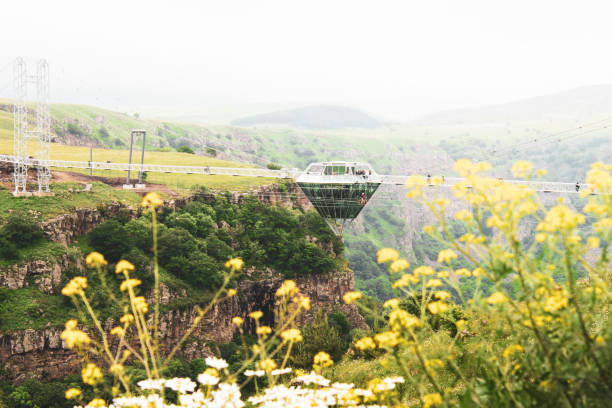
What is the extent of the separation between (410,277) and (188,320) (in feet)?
134

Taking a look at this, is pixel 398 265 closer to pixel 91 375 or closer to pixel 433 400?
pixel 433 400

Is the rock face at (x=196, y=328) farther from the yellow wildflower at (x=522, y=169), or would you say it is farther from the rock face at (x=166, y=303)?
the yellow wildflower at (x=522, y=169)

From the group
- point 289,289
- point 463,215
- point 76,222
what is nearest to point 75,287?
point 289,289

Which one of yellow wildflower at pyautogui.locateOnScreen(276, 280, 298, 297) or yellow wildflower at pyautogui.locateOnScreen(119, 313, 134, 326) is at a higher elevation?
yellow wildflower at pyautogui.locateOnScreen(276, 280, 298, 297)

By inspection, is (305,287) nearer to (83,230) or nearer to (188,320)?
(188,320)

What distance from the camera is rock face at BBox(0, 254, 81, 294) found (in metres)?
32.7

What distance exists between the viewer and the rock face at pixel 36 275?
32.7m

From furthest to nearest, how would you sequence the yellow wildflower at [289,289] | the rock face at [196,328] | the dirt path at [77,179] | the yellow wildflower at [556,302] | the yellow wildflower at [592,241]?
the dirt path at [77,179]
the rock face at [196,328]
the yellow wildflower at [289,289]
the yellow wildflower at [592,241]
the yellow wildflower at [556,302]

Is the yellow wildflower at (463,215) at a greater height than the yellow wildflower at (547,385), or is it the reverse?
the yellow wildflower at (463,215)

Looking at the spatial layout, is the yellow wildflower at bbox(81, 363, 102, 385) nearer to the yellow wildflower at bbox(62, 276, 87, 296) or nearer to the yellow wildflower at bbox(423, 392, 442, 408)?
the yellow wildflower at bbox(62, 276, 87, 296)

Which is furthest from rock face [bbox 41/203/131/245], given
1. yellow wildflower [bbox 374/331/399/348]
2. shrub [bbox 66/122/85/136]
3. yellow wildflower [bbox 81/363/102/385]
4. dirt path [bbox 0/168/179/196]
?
shrub [bbox 66/122/85/136]

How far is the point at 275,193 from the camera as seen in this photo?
6500 centimetres

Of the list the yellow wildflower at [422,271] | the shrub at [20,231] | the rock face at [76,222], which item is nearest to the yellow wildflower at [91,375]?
the yellow wildflower at [422,271]

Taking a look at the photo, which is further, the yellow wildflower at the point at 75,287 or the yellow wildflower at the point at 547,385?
the yellow wildflower at the point at 75,287
